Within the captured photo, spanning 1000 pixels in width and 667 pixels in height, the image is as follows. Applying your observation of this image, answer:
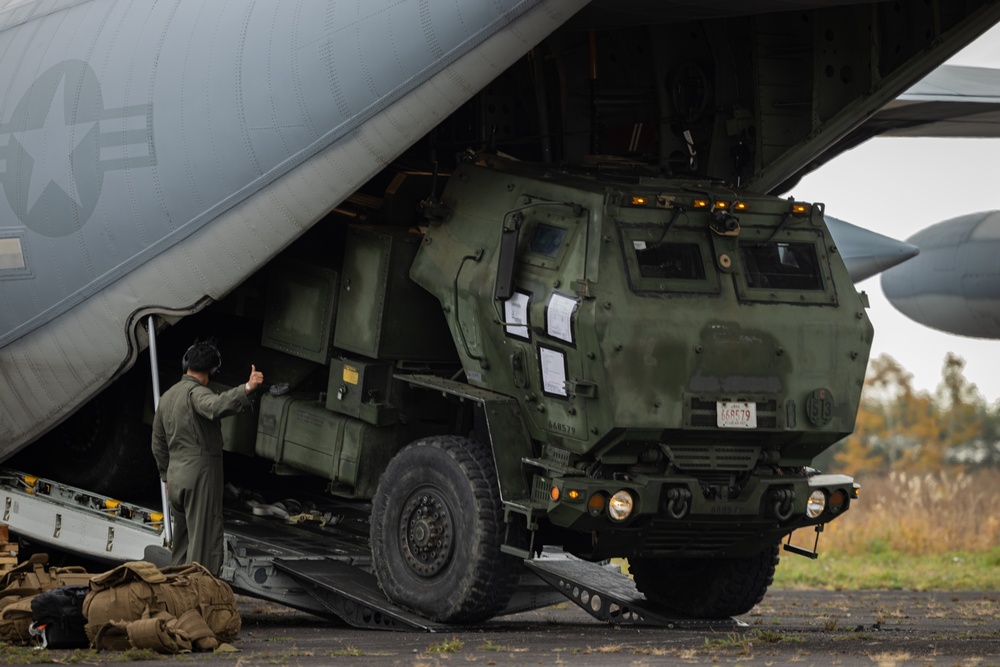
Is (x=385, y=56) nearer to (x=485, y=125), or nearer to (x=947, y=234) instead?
(x=485, y=125)

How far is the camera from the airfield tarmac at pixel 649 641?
8.81m

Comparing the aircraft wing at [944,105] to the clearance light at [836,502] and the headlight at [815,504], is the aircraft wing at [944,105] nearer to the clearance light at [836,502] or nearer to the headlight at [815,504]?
the clearance light at [836,502]

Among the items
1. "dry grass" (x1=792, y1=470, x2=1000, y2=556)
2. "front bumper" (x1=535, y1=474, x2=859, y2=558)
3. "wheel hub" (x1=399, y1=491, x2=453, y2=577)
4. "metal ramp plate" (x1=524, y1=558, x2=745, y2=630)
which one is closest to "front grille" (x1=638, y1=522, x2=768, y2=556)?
"front bumper" (x1=535, y1=474, x2=859, y2=558)

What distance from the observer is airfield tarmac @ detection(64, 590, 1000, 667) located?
8.81 m

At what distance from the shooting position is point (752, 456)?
34.6ft

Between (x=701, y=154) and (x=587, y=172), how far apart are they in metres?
1.23

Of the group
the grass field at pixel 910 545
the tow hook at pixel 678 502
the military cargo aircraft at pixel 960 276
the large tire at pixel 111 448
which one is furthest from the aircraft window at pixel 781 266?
the military cargo aircraft at pixel 960 276

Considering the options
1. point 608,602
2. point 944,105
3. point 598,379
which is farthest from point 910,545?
A: point 598,379

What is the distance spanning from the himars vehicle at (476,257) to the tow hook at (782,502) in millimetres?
56

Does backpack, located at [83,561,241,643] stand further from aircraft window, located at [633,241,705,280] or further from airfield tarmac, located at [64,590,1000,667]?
aircraft window, located at [633,241,705,280]

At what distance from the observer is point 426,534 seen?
1073cm

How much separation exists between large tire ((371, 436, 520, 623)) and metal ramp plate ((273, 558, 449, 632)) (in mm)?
114

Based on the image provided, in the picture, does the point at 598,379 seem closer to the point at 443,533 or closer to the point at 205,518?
the point at 443,533

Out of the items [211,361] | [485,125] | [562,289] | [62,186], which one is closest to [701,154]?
[485,125]
